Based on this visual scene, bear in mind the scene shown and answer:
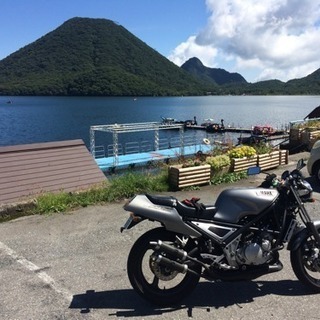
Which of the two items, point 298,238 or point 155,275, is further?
point 298,238

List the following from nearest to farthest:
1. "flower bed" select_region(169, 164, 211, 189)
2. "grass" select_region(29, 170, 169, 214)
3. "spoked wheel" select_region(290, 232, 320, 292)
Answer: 1. "spoked wheel" select_region(290, 232, 320, 292)
2. "grass" select_region(29, 170, 169, 214)
3. "flower bed" select_region(169, 164, 211, 189)

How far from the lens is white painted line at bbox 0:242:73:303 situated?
4.03 m

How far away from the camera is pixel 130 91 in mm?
198500

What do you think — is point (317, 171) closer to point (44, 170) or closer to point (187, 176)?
point (187, 176)

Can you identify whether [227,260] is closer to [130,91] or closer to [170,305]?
[170,305]

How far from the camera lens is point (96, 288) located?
416cm

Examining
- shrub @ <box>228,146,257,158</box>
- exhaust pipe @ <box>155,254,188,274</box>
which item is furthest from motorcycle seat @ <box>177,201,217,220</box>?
shrub @ <box>228,146,257,158</box>

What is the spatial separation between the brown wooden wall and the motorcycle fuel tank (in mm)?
4582

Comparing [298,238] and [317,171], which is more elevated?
[298,238]

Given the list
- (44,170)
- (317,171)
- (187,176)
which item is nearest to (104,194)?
(44,170)

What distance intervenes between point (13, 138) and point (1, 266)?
197 ft

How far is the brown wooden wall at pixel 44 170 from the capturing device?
763 cm

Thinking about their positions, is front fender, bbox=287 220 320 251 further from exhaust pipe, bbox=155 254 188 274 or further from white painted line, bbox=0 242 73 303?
white painted line, bbox=0 242 73 303

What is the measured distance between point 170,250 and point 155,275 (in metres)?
0.32
